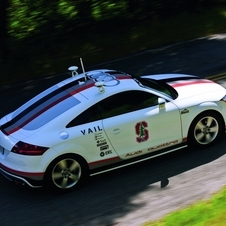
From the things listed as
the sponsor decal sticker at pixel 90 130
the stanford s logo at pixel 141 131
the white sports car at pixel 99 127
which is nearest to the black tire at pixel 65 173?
the white sports car at pixel 99 127

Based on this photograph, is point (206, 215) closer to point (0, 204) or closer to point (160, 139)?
point (160, 139)

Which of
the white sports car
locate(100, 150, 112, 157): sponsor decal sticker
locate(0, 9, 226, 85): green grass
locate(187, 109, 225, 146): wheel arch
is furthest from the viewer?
locate(0, 9, 226, 85): green grass

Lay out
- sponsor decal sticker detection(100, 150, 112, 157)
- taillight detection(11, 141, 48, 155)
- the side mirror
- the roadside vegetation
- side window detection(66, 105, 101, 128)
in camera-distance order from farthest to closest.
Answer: the roadside vegetation
the side mirror
sponsor decal sticker detection(100, 150, 112, 157)
side window detection(66, 105, 101, 128)
taillight detection(11, 141, 48, 155)

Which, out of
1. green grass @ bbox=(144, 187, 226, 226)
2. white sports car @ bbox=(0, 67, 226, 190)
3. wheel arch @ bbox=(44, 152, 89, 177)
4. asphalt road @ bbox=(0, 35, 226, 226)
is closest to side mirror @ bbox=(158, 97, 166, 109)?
white sports car @ bbox=(0, 67, 226, 190)

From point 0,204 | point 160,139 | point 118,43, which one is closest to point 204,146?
point 160,139

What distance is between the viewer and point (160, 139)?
30.5 feet

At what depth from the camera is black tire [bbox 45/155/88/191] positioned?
8.66m

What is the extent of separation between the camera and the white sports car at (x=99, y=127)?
8.66 m

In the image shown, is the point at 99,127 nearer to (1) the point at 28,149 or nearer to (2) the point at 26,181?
(1) the point at 28,149

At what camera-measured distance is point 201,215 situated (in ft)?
24.0

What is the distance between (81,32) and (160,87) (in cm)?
931

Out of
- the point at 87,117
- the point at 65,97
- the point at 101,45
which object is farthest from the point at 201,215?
the point at 101,45

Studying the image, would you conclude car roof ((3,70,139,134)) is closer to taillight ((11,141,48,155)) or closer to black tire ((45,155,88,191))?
taillight ((11,141,48,155))

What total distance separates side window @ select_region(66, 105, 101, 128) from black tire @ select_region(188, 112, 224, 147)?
177 centimetres
